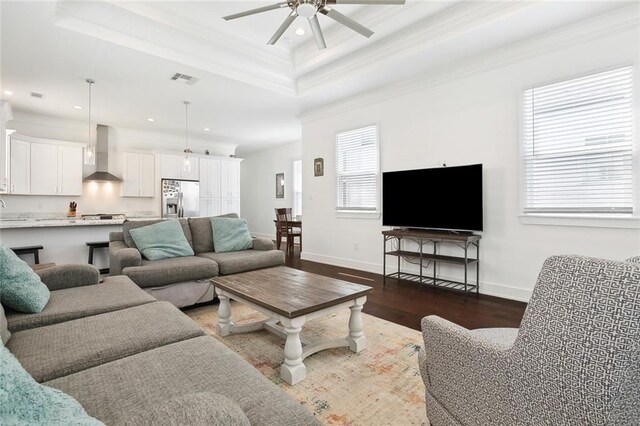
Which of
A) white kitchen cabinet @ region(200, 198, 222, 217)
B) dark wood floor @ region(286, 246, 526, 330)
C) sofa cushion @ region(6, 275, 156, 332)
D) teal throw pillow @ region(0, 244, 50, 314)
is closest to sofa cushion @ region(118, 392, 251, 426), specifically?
sofa cushion @ region(6, 275, 156, 332)

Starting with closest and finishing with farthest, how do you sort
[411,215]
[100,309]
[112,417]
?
[112,417], [100,309], [411,215]

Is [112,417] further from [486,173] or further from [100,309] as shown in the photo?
[486,173]

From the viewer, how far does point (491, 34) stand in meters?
3.34

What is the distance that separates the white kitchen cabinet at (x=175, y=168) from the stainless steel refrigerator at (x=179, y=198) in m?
0.15

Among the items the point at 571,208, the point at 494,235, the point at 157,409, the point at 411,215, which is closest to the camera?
the point at 157,409

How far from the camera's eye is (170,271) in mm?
3047

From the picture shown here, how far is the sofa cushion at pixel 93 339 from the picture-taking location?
1.25 metres

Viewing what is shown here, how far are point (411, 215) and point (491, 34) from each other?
226cm

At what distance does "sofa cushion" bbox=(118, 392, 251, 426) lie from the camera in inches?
27.3

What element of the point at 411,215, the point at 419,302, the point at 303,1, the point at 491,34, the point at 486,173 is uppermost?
the point at 491,34

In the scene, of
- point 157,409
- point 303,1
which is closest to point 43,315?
point 157,409

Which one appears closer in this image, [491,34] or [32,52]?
[491,34]

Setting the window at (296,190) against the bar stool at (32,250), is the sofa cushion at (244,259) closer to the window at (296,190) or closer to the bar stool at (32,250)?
the bar stool at (32,250)

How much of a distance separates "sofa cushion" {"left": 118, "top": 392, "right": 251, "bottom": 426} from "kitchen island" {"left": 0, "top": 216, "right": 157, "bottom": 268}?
4603 millimetres
